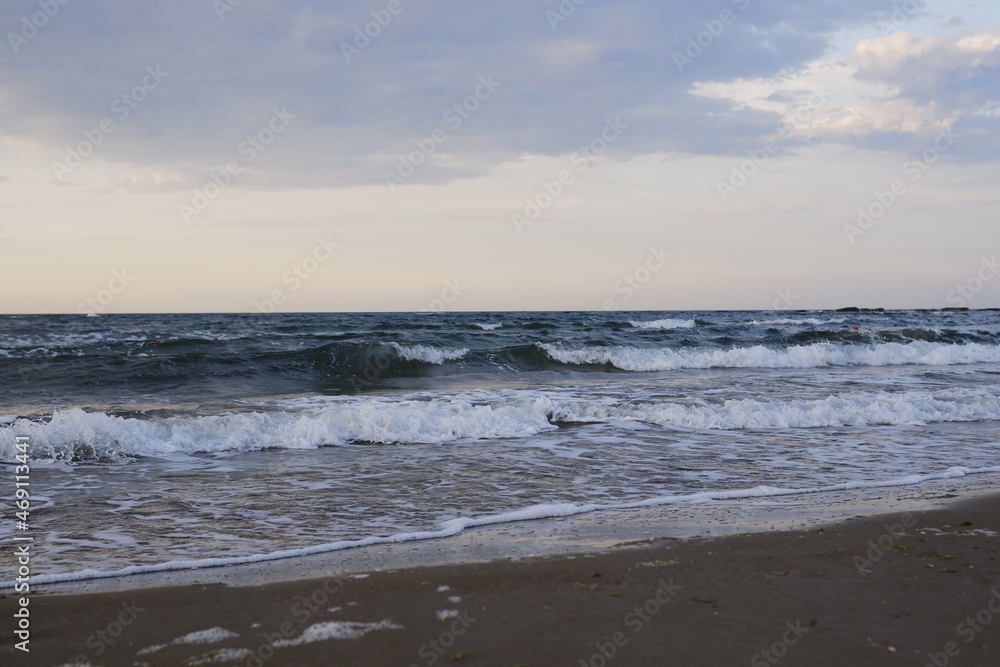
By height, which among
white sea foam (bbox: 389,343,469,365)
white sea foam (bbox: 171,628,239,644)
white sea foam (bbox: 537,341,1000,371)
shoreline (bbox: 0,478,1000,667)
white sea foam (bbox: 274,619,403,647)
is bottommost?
white sea foam (bbox: 537,341,1000,371)

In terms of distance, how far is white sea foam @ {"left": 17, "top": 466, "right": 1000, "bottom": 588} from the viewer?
4242 millimetres

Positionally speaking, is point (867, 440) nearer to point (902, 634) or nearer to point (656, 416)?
point (656, 416)

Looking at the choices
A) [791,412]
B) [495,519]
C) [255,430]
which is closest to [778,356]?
[791,412]

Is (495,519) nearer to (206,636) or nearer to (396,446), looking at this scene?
(206,636)

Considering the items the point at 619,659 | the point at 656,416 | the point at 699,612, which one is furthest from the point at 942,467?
the point at 619,659

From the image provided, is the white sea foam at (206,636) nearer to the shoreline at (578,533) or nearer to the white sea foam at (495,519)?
the white sea foam at (495,519)

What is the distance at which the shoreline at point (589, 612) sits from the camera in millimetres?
3061

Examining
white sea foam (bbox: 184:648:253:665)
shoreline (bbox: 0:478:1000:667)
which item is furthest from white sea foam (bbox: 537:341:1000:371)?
white sea foam (bbox: 184:648:253:665)

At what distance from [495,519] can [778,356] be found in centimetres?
2081

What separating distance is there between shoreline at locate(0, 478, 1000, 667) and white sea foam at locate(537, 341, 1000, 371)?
17655mm

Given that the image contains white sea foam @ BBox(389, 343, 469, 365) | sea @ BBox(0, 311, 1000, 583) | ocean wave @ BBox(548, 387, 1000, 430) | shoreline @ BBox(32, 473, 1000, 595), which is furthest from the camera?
white sea foam @ BBox(389, 343, 469, 365)

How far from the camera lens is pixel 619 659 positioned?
300 centimetres

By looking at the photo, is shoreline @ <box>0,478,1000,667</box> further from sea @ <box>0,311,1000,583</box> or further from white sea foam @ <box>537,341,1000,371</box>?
white sea foam @ <box>537,341,1000,371</box>

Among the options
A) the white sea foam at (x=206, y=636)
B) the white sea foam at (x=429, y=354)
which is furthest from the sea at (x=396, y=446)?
the white sea foam at (x=206, y=636)
